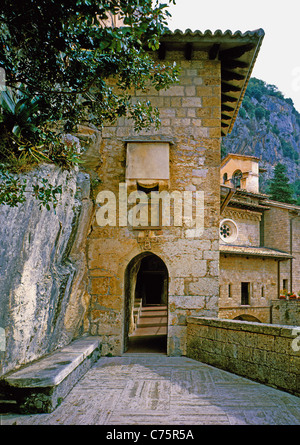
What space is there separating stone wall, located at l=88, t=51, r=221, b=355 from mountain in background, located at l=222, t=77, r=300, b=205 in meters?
36.1

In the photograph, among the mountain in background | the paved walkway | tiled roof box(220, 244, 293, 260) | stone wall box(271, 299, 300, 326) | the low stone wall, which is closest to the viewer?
the paved walkway

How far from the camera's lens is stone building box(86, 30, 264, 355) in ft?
19.0

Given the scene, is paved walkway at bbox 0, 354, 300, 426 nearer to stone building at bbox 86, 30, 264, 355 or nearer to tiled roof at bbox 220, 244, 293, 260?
stone building at bbox 86, 30, 264, 355

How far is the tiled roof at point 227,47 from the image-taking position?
5.75m

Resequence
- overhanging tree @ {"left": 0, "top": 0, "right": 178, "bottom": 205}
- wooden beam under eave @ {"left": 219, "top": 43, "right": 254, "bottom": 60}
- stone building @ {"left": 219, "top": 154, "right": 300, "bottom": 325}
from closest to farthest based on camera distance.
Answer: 1. overhanging tree @ {"left": 0, "top": 0, "right": 178, "bottom": 205}
2. wooden beam under eave @ {"left": 219, "top": 43, "right": 254, "bottom": 60}
3. stone building @ {"left": 219, "top": 154, "right": 300, "bottom": 325}

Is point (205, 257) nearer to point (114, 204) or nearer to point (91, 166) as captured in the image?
point (114, 204)

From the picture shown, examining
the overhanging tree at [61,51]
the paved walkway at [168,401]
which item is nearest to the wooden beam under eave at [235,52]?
the overhanging tree at [61,51]

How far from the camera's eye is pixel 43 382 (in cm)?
316

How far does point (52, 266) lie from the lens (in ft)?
14.3

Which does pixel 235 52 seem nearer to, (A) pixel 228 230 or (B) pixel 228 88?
(B) pixel 228 88

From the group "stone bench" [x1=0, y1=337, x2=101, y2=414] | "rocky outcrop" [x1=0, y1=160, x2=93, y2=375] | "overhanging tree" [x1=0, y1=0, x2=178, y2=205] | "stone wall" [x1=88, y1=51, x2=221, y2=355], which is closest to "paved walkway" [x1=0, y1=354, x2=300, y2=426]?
"stone bench" [x1=0, y1=337, x2=101, y2=414]

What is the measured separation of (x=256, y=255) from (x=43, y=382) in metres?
18.6

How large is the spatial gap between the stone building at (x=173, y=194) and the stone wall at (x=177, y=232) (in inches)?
0.7
